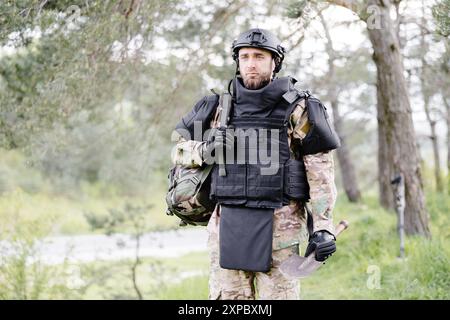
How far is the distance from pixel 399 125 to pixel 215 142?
14.7 ft

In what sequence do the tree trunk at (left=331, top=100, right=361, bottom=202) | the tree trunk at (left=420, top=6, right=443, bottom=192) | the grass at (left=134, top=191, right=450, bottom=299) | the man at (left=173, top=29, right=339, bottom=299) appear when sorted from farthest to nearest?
the tree trunk at (left=331, top=100, right=361, bottom=202) → the tree trunk at (left=420, top=6, right=443, bottom=192) → the grass at (left=134, top=191, right=450, bottom=299) → the man at (left=173, top=29, right=339, bottom=299)

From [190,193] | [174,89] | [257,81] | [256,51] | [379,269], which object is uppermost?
[174,89]

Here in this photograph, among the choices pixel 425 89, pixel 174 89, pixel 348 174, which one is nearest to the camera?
pixel 174 89

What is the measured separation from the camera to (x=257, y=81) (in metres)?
3.04

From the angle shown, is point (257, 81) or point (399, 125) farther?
point (399, 125)

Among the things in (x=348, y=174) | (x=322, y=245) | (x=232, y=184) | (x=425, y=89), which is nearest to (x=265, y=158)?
(x=232, y=184)

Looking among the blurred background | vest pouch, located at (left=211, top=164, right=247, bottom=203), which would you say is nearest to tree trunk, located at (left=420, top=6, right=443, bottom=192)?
the blurred background

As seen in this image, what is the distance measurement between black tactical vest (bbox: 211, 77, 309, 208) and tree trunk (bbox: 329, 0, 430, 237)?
399cm

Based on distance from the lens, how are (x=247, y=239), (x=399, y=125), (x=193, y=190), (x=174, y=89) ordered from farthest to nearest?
(x=174, y=89) < (x=399, y=125) < (x=193, y=190) < (x=247, y=239)

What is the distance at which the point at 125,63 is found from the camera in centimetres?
591

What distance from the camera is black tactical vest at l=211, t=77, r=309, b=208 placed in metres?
2.97

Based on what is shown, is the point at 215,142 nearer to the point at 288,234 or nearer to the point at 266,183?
the point at 266,183

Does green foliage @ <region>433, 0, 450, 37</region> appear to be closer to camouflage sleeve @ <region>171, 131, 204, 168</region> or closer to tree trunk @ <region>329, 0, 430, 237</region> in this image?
camouflage sleeve @ <region>171, 131, 204, 168</region>

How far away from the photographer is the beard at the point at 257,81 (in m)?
3.04
